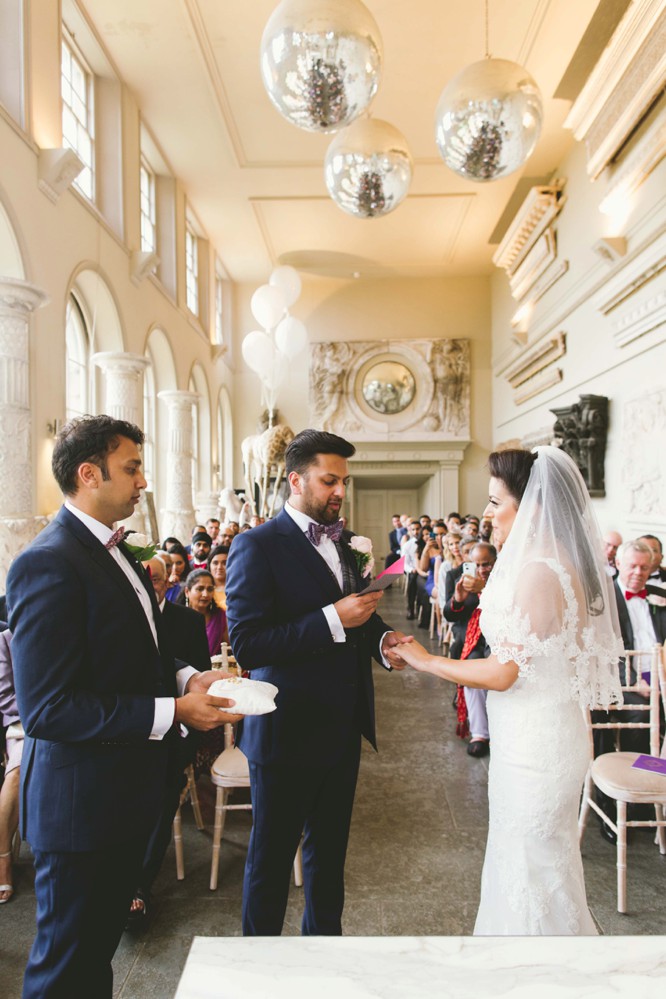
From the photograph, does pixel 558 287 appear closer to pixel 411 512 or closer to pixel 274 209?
pixel 274 209

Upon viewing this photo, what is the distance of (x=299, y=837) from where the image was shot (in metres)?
2.09

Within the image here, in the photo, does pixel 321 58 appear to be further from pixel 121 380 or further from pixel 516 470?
pixel 121 380

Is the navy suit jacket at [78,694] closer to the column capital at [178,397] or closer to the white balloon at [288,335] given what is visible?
the white balloon at [288,335]

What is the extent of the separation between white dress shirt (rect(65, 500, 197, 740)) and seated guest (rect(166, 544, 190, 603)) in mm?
3048

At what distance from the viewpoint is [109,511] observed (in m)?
1.70

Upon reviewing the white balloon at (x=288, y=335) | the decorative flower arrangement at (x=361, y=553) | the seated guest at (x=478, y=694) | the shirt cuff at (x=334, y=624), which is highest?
the white balloon at (x=288, y=335)

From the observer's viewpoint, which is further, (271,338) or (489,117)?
(271,338)

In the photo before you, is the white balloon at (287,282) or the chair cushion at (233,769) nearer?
the chair cushion at (233,769)

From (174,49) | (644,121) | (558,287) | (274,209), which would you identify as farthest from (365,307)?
(644,121)

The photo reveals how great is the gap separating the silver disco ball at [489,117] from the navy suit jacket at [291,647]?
273cm

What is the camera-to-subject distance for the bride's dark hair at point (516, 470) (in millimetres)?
2166

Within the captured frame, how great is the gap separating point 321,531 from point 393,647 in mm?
523

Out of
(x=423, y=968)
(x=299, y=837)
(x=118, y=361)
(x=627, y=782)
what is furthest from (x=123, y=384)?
(x=423, y=968)

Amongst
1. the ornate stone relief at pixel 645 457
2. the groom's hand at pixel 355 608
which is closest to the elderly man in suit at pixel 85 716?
the groom's hand at pixel 355 608
